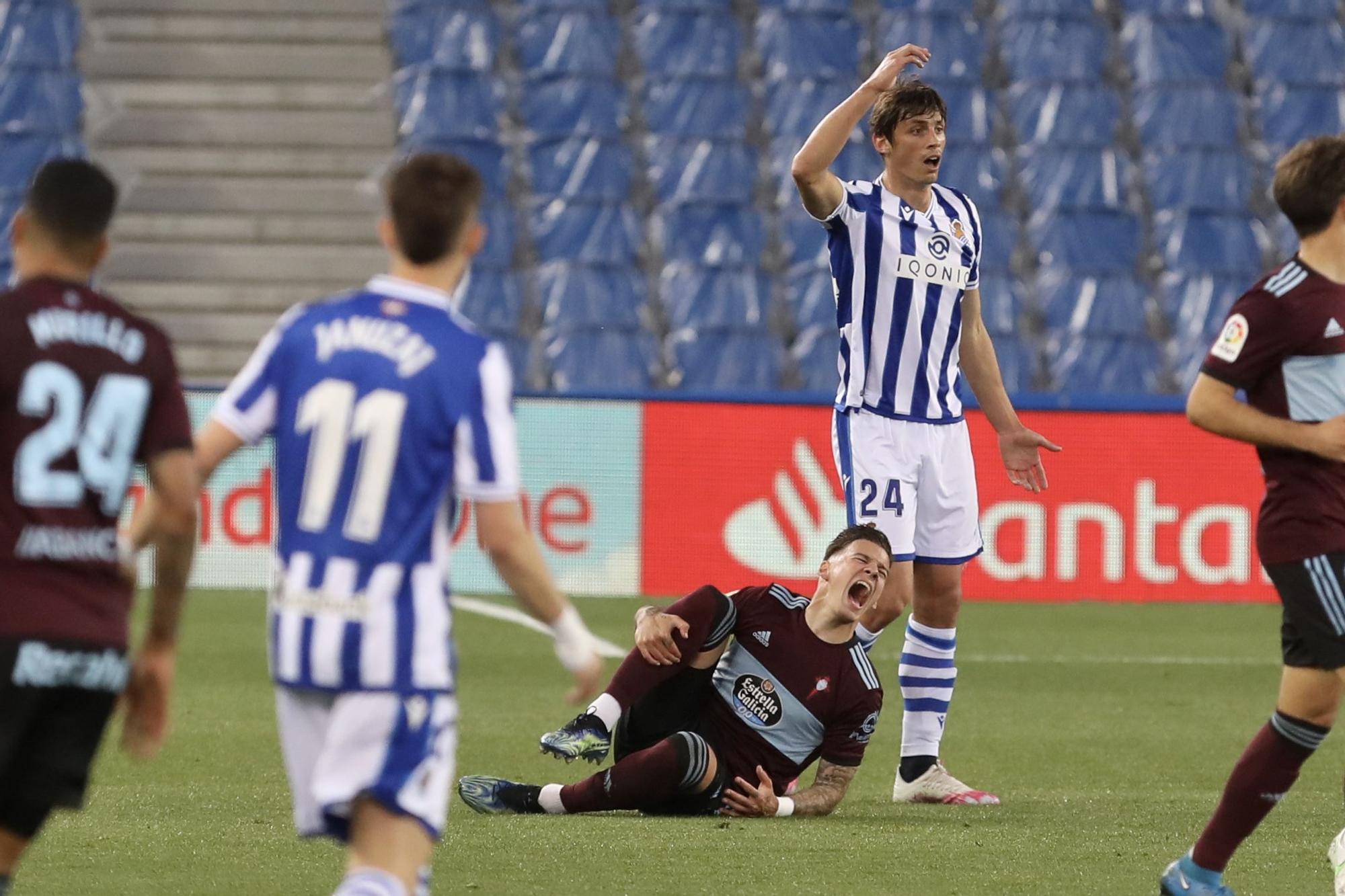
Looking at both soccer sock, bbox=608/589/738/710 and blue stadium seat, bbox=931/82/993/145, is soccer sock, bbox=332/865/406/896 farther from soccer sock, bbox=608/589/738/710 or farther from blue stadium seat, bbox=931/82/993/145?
blue stadium seat, bbox=931/82/993/145

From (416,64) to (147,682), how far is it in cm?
1364

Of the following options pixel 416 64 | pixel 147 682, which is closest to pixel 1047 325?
pixel 416 64

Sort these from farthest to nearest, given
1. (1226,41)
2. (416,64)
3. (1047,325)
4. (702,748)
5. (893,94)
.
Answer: (1226,41)
(416,64)
(1047,325)
(893,94)
(702,748)

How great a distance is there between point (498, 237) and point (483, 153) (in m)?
0.84

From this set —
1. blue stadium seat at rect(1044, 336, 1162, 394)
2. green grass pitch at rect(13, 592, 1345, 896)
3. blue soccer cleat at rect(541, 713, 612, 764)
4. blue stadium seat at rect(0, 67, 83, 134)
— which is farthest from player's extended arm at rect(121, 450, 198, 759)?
blue stadium seat at rect(0, 67, 83, 134)

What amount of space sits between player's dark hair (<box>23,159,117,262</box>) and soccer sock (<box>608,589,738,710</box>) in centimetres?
259

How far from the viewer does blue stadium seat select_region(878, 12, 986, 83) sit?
16688mm

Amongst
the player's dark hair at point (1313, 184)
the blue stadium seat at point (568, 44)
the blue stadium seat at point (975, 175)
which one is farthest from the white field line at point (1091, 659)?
the blue stadium seat at point (568, 44)

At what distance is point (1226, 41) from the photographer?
1773 centimetres

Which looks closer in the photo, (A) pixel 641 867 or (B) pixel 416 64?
(A) pixel 641 867

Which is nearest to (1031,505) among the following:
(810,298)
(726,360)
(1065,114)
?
(726,360)

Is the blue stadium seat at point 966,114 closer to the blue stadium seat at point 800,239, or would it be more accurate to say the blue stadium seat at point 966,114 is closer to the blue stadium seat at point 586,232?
the blue stadium seat at point 800,239

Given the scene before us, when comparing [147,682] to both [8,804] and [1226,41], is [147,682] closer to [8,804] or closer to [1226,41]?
[8,804]

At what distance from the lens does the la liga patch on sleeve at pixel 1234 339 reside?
4352mm
